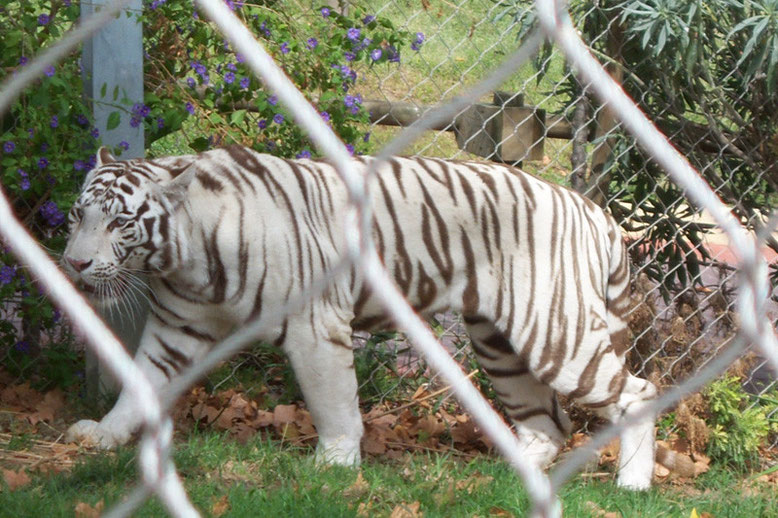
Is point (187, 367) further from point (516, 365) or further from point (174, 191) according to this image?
point (516, 365)

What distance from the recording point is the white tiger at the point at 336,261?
343 cm

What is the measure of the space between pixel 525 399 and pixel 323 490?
1223mm

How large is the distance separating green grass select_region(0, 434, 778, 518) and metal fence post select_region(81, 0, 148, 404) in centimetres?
62

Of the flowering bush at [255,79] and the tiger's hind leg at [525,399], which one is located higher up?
the flowering bush at [255,79]

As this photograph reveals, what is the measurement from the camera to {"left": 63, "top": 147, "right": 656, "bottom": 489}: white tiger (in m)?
3.43

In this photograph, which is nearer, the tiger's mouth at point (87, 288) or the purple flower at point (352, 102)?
the tiger's mouth at point (87, 288)

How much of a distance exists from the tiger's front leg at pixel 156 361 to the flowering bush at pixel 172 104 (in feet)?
1.69

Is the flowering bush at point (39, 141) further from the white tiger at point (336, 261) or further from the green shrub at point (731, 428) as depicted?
the green shrub at point (731, 428)

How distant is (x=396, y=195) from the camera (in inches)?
145

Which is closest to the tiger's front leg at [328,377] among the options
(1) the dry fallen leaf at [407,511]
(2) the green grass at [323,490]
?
(2) the green grass at [323,490]

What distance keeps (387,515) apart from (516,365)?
118 centimetres

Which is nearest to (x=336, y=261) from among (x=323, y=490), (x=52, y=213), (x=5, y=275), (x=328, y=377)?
(x=328, y=377)

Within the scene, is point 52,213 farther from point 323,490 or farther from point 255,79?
point 323,490

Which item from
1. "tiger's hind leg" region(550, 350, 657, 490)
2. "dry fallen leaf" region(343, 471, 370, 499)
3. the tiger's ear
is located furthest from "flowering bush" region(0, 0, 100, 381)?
"tiger's hind leg" region(550, 350, 657, 490)
